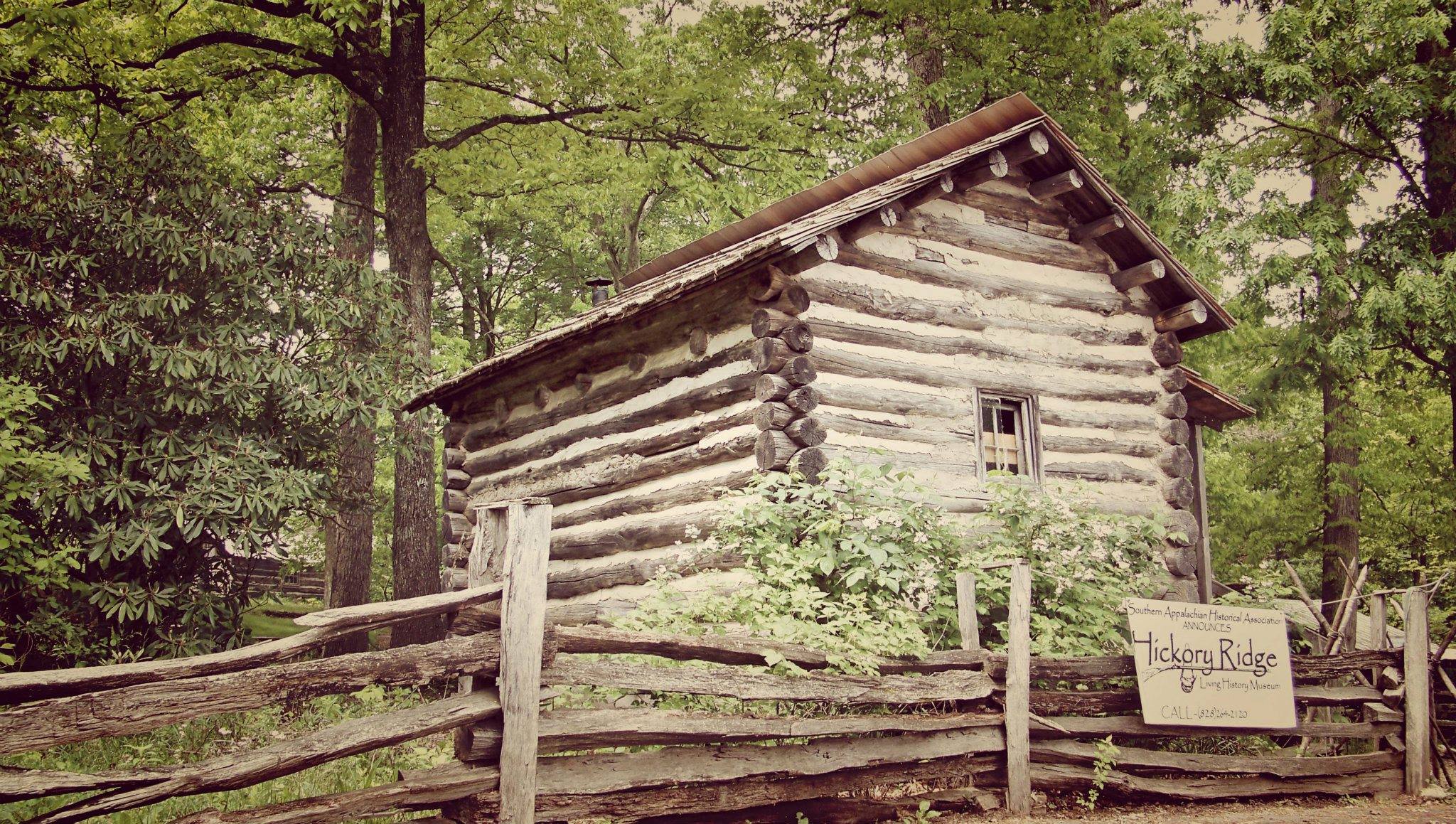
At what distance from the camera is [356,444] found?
52.7ft

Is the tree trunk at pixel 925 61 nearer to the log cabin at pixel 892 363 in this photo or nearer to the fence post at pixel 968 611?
the log cabin at pixel 892 363

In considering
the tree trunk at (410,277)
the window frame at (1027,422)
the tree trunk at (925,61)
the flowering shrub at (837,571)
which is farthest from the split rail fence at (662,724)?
the tree trunk at (925,61)

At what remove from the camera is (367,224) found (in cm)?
1552

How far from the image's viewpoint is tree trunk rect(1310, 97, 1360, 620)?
15.3 metres

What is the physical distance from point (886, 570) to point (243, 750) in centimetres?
480

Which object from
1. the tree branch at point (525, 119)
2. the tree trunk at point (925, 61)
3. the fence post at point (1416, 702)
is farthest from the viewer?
the tree trunk at point (925, 61)

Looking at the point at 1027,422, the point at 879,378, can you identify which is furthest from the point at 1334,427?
the point at 879,378

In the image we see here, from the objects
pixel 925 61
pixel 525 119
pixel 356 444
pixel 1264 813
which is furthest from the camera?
pixel 925 61

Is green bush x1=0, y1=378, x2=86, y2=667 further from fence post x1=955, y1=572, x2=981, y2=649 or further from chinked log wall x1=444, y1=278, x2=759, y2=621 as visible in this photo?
fence post x1=955, y1=572, x2=981, y2=649

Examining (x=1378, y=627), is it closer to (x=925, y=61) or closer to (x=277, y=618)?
(x=925, y=61)

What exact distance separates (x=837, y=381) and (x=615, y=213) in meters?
19.0

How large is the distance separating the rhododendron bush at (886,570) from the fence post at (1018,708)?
0.60 ft

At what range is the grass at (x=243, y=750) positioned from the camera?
6.07m

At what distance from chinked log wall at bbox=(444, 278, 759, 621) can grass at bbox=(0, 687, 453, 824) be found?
2.10m
